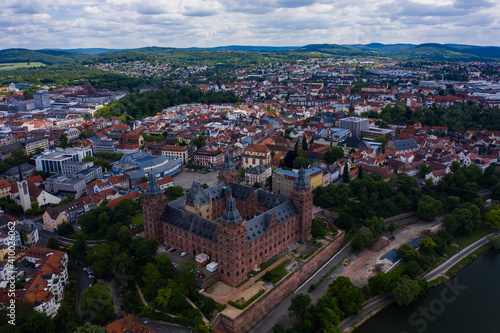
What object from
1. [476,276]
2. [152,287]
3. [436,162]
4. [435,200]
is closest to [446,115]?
[436,162]

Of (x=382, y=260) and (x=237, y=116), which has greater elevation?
(x=237, y=116)

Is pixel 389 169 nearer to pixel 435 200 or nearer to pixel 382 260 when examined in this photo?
pixel 435 200

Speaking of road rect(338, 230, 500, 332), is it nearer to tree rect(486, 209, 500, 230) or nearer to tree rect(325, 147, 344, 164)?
tree rect(486, 209, 500, 230)

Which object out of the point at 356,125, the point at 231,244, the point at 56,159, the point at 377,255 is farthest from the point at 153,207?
the point at 356,125

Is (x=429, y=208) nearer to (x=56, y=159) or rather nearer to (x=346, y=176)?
(x=346, y=176)

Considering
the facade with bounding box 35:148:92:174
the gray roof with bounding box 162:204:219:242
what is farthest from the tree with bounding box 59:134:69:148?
the gray roof with bounding box 162:204:219:242

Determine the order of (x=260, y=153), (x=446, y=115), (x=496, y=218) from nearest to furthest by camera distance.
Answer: (x=496, y=218) < (x=260, y=153) < (x=446, y=115)
